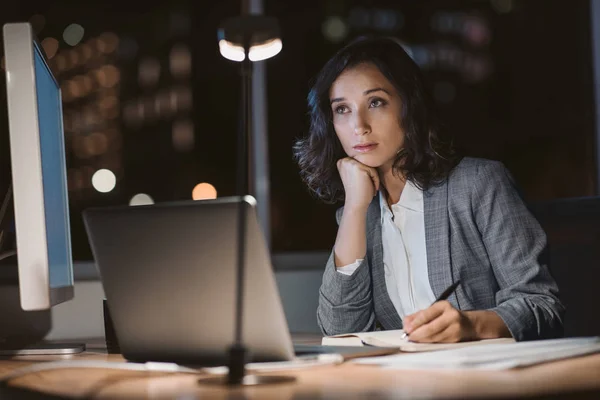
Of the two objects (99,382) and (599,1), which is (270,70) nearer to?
(599,1)

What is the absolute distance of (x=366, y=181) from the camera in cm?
192

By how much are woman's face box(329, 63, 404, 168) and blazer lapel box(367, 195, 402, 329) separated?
0.17 m

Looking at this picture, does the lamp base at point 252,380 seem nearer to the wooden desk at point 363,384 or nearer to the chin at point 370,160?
the wooden desk at point 363,384

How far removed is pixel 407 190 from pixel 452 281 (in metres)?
0.29

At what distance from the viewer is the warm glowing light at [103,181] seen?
2.59m

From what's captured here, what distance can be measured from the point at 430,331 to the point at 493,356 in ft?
0.82

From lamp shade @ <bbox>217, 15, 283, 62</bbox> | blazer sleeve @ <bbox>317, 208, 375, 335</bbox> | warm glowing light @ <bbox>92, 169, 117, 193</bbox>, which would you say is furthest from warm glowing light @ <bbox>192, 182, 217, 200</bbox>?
lamp shade @ <bbox>217, 15, 283, 62</bbox>

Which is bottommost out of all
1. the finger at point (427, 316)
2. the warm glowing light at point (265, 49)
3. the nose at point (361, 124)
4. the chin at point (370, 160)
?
the finger at point (427, 316)

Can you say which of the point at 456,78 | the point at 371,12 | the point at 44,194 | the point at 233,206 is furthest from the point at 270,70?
the point at 233,206

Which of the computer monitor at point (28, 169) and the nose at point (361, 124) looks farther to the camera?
the nose at point (361, 124)

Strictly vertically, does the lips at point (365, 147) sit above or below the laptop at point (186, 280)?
above

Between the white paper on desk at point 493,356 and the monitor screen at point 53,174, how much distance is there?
2.13ft

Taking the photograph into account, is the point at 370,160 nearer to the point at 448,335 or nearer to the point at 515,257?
the point at 515,257

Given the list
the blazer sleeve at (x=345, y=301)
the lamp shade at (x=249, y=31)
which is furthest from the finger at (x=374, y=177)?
the lamp shade at (x=249, y=31)
